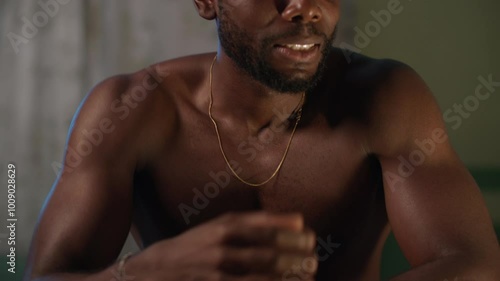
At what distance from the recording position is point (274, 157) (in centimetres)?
117

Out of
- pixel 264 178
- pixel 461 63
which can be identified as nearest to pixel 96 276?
pixel 264 178

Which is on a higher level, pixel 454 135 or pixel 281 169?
pixel 281 169

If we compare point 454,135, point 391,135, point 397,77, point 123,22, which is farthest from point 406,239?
point 123,22

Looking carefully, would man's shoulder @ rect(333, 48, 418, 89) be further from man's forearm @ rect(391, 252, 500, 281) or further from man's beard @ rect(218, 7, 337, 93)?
man's forearm @ rect(391, 252, 500, 281)

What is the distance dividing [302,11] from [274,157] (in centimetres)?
25

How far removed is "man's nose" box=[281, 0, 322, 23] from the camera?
1.05 metres

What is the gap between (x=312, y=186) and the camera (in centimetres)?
114

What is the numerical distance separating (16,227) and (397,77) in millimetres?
1399

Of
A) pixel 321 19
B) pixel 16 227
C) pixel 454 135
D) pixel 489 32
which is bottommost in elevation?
pixel 16 227

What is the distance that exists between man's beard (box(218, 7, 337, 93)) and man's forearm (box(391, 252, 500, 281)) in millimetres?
329

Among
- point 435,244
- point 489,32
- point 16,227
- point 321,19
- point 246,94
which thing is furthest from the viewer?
point 16,227

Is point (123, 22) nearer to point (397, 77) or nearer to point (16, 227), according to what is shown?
point (16, 227)

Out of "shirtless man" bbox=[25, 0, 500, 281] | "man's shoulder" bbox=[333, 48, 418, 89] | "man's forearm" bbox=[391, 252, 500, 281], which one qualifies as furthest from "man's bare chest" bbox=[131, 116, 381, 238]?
"man's forearm" bbox=[391, 252, 500, 281]

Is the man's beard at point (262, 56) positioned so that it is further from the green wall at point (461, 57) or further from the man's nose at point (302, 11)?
the green wall at point (461, 57)
